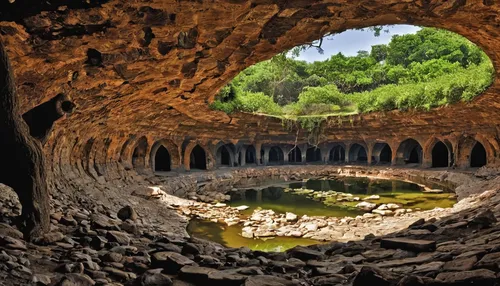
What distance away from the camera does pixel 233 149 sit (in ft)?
98.3

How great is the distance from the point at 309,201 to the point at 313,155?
18694 mm

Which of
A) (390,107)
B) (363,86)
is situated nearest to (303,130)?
(390,107)

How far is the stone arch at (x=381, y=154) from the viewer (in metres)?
31.3

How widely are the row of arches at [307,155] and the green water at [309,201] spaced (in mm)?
6051

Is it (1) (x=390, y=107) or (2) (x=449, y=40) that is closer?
(1) (x=390, y=107)

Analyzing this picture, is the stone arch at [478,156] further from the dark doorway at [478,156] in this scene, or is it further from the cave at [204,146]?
the cave at [204,146]

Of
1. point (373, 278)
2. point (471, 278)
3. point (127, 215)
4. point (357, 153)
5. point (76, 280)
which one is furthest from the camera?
point (357, 153)

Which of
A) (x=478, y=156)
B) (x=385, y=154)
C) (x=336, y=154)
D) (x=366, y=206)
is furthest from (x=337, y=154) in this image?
(x=366, y=206)

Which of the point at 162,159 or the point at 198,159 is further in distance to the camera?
the point at 198,159

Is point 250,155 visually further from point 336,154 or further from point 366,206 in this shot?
point 366,206

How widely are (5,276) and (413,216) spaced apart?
11747 millimetres

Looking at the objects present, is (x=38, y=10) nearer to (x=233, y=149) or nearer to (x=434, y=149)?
(x=233, y=149)

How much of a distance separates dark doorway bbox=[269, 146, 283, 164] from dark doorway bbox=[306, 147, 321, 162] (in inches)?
119

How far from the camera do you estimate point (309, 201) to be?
17.8m
